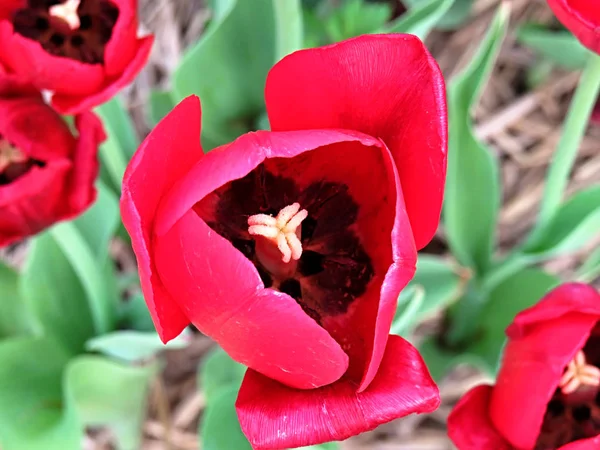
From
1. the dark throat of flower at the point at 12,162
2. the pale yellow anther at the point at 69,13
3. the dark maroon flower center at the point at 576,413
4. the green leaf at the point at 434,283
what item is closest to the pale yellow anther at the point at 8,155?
the dark throat of flower at the point at 12,162

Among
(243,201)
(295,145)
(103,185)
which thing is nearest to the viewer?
(295,145)

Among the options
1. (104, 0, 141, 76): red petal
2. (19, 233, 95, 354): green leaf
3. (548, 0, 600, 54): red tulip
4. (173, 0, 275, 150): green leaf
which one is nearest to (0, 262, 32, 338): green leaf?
(19, 233, 95, 354): green leaf

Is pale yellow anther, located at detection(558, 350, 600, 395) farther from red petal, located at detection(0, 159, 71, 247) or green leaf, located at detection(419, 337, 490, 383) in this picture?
red petal, located at detection(0, 159, 71, 247)

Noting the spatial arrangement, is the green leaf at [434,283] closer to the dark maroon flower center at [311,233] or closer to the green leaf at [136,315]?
the dark maroon flower center at [311,233]

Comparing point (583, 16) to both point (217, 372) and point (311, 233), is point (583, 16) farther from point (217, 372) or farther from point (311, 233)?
point (217, 372)

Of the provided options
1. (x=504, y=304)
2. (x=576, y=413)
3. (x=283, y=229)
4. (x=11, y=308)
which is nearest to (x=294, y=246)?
(x=283, y=229)

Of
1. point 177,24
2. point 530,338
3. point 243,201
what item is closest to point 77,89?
point 243,201

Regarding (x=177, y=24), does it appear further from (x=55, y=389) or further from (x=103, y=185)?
(x=55, y=389)
